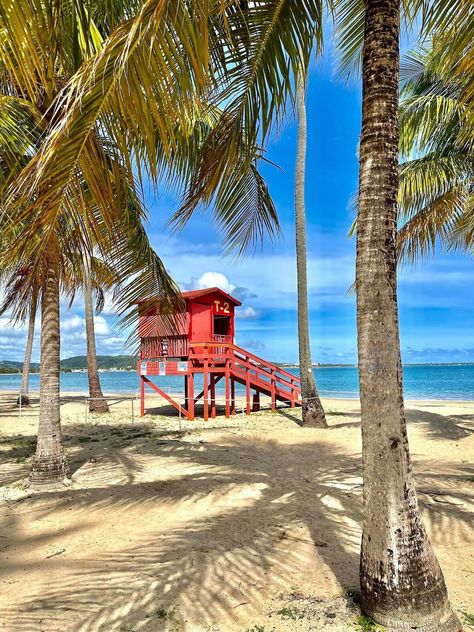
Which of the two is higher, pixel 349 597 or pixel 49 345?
pixel 49 345

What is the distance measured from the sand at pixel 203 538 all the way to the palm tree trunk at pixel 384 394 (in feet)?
1.73

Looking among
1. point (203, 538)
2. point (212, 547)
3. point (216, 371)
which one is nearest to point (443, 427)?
point (216, 371)

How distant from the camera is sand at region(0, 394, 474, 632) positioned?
3785 millimetres

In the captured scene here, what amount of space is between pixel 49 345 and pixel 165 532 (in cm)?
391

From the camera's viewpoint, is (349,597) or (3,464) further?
(3,464)

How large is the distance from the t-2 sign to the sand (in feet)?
27.6

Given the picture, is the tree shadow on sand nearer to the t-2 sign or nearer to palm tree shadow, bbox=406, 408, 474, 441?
palm tree shadow, bbox=406, 408, 474, 441


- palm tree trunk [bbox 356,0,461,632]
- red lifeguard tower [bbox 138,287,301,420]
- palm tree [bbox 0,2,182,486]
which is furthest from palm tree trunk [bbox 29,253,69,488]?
red lifeguard tower [bbox 138,287,301,420]

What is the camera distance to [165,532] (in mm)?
5516

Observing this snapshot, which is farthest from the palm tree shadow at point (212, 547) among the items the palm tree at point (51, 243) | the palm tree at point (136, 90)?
the palm tree at point (136, 90)

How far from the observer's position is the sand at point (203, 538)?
3785 mm

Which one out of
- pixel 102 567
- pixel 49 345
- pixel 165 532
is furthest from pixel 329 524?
pixel 49 345

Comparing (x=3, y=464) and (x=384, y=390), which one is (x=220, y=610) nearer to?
(x=384, y=390)

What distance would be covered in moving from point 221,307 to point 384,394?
15.6 m
